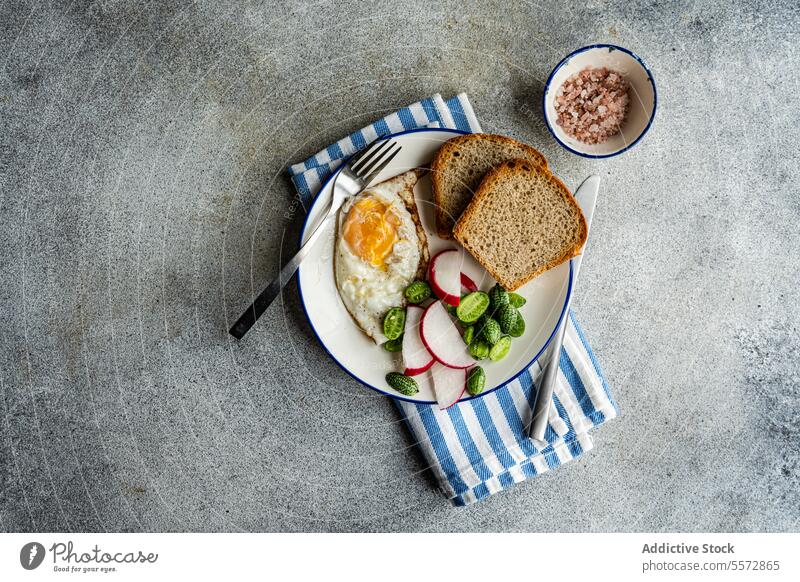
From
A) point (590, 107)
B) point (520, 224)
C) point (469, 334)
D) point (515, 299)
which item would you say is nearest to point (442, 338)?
point (469, 334)

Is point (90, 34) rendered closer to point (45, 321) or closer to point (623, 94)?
point (45, 321)

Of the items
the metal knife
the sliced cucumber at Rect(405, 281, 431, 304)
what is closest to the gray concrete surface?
the metal knife

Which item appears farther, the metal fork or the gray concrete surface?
the gray concrete surface

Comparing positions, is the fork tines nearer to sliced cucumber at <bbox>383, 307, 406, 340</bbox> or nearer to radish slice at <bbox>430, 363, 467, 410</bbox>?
sliced cucumber at <bbox>383, 307, 406, 340</bbox>

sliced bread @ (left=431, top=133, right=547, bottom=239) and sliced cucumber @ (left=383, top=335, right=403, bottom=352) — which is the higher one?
sliced bread @ (left=431, top=133, right=547, bottom=239)

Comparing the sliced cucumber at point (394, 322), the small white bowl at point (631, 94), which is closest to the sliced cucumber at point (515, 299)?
the sliced cucumber at point (394, 322)
